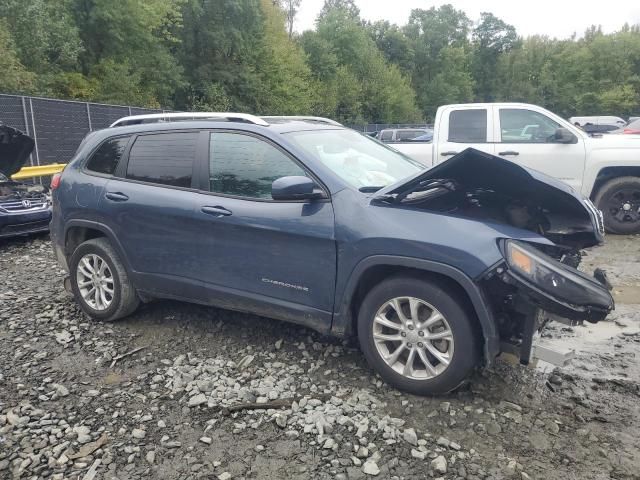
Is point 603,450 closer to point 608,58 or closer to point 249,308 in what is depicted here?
point 249,308

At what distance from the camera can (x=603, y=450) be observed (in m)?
2.78

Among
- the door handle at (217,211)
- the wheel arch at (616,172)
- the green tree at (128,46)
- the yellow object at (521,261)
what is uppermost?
the green tree at (128,46)

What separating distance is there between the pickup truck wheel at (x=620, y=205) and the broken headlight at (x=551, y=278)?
548 centimetres

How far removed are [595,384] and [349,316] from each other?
1659 mm

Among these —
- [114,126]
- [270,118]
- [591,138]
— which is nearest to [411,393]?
[270,118]

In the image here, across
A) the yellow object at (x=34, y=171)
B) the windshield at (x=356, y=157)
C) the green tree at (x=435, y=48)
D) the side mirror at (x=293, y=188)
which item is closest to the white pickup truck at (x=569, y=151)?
the windshield at (x=356, y=157)

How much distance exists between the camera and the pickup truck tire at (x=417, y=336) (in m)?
3.07

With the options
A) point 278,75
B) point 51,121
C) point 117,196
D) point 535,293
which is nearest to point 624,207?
point 535,293

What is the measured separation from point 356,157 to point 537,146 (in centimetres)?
484

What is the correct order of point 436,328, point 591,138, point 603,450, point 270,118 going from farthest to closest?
point 591,138 → point 270,118 → point 436,328 → point 603,450

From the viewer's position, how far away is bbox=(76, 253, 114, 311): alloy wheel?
4531 mm

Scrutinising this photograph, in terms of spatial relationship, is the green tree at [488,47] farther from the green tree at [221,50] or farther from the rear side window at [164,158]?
the rear side window at [164,158]

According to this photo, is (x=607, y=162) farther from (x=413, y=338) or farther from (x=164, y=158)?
(x=164, y=158)

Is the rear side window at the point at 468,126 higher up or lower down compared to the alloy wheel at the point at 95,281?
higher up
